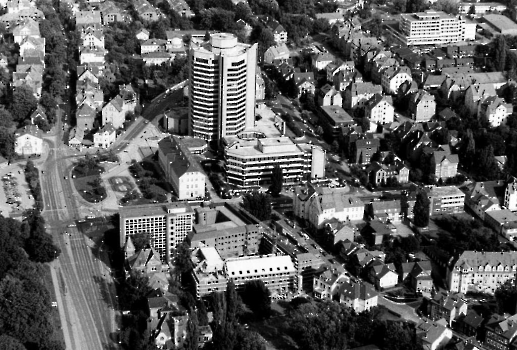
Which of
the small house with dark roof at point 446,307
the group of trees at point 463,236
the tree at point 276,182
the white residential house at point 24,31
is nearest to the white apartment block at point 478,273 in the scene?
the group of trees at point 463,236

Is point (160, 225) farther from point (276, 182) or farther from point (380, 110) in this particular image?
point (380, 110)

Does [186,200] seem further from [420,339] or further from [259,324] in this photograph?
[420,339]

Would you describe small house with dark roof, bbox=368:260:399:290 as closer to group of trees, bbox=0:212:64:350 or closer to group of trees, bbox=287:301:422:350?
group of trees, bbox=287:301:422:350

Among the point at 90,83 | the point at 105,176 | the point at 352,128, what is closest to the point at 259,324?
the point at 105,176

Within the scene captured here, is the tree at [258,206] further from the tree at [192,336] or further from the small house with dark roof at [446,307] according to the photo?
the tree at [192,336]

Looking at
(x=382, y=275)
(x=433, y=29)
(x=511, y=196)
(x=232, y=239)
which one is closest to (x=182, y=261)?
(x=232, y=239)
